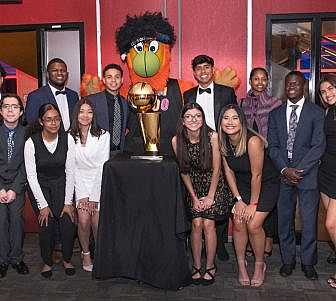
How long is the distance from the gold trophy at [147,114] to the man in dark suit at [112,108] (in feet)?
1.20

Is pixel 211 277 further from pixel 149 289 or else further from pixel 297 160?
pixel 297 160

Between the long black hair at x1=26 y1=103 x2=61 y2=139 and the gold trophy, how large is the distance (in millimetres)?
632

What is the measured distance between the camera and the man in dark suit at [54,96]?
14.5 feet

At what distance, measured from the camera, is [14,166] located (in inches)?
158

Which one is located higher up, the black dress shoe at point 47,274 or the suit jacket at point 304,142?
the suit jacket at point 304,142

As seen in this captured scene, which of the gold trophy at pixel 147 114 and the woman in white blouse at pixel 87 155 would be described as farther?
the woman in white blouse at pixel 87 155

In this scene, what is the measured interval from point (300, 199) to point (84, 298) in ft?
5.82

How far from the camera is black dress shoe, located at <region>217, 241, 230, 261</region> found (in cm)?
450

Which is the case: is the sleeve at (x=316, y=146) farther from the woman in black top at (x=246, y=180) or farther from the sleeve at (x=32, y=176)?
the sleeve at (x=32, y=176)

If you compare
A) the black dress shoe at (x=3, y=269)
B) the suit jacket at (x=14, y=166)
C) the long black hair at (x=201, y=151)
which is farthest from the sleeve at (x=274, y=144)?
the black dress shoe at (x=3, y=269)

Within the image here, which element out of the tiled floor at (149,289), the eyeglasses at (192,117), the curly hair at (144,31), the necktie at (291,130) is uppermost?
the curly hair at (144,31)

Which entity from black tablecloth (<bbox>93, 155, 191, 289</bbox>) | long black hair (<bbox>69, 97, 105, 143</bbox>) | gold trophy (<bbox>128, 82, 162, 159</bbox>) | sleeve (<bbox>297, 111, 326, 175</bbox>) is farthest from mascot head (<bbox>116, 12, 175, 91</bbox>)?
sleeve (<bbox>297, 111, 326, 175</bbox>)

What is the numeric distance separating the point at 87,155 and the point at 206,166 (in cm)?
93

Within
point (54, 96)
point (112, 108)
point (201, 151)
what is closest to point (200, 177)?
point (201, 151)
